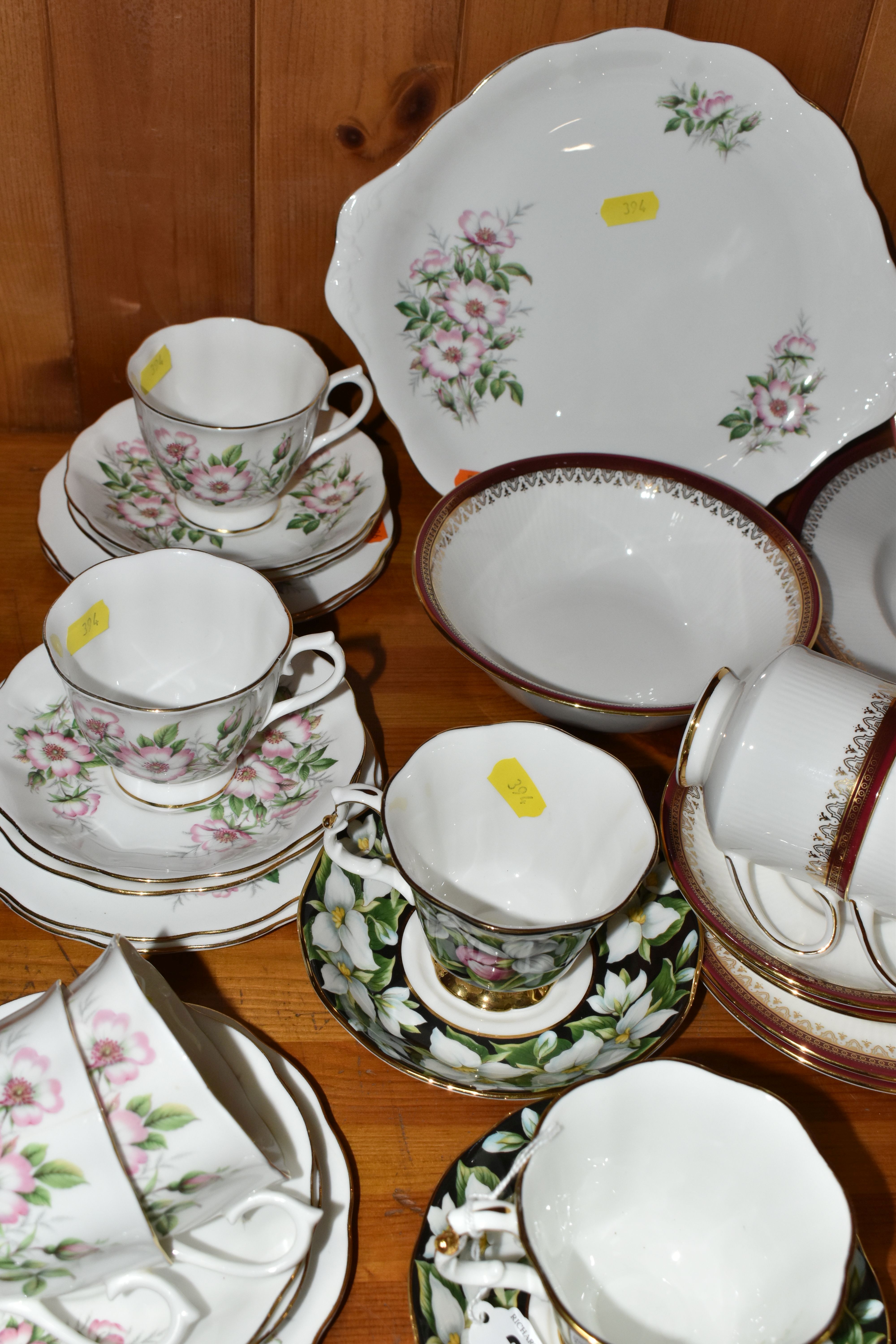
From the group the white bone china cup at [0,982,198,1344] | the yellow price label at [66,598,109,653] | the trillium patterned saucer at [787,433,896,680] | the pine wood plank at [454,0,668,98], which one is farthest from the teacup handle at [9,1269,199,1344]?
the pine wood plank at [454,0,668,98]

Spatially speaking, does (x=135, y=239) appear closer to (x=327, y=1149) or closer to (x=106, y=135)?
(x=106, y=135)

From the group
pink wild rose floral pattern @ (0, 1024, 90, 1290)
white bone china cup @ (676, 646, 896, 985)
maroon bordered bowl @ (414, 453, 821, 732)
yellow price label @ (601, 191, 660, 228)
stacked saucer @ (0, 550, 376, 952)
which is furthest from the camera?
yellow price label @ (601, 191, 660, 228)

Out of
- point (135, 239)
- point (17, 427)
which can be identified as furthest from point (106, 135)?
point (17, 427)

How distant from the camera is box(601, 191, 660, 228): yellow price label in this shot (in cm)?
96

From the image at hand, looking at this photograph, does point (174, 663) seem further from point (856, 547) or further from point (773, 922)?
point (856, 547)

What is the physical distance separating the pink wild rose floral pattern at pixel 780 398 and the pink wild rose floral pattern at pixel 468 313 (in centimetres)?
21

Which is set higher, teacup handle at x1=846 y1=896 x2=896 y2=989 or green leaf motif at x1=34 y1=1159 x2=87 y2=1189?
green leaf motif at x1=34 y1=1159 x2=87 y2=1189

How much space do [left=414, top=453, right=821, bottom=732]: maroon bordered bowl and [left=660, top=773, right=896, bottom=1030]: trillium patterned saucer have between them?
0.29 ft

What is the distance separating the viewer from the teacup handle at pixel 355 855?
65 cm

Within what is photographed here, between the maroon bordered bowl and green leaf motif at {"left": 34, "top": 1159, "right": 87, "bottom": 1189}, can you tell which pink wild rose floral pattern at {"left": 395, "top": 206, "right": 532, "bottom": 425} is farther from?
green leaf motif at {"left": 34, "top": 1159, "right": 87, "bottom": 1189}

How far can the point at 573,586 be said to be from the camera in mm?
937

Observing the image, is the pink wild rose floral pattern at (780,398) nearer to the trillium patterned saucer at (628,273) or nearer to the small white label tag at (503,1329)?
the trillium patterned saucer at (628,273)

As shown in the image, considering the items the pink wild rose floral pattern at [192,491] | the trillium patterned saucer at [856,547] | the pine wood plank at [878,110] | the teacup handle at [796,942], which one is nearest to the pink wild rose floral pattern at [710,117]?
the pine wood plank at [878,110]

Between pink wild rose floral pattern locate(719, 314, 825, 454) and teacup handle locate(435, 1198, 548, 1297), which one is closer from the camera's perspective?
teacup handle locate(435, 1198, 548, 1297)
